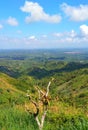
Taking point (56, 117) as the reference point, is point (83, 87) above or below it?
below

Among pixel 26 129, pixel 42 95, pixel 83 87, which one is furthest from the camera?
pixel 83 87

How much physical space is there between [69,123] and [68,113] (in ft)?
4.54

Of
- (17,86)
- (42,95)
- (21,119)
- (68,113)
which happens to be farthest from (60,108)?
(17,86)

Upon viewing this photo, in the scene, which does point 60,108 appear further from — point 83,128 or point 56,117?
point 83,128

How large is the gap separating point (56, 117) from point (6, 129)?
7.10ft

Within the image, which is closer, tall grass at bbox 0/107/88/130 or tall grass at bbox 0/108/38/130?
tall grass at bbox 0/107/88/130

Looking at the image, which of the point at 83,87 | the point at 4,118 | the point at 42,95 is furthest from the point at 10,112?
the point at 83,87

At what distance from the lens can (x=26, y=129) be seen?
395 inches

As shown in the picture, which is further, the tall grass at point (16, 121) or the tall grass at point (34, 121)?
the tall grass at point (16, 121)

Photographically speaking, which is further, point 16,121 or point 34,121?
point 16,121

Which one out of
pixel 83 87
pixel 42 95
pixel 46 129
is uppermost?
pixel 42 95

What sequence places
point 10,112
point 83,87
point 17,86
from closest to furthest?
point 10,112, point 17,86, point 83,87

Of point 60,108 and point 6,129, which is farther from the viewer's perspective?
point 60,108

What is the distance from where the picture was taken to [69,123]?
34.2ft
